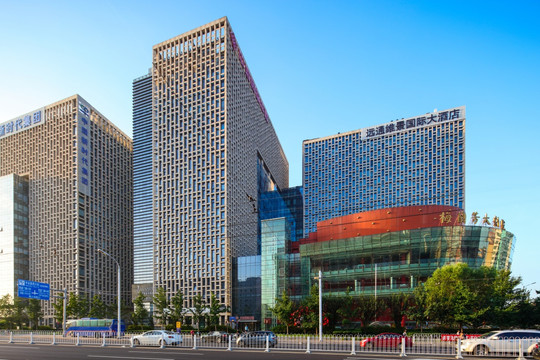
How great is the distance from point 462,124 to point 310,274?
5998cm

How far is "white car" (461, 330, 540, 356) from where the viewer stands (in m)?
20.1

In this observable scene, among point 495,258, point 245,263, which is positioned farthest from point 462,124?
point 245,263

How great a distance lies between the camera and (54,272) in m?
86.6

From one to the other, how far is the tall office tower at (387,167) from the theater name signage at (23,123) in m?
66.2

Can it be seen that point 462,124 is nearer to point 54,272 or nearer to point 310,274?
point 310,274

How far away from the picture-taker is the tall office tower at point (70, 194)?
284 feet

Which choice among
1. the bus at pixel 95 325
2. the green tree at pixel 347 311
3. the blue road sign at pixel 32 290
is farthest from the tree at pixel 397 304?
the blue road sign at pixel 32 290

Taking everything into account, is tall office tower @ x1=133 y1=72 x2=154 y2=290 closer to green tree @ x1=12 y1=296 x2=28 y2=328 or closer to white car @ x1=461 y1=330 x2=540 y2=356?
green tree @ x1=12 y1=296 x2=28 y2=328

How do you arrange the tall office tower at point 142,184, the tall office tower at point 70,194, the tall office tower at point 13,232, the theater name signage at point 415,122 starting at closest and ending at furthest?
the tall office tower at point 70,194, the tall office tower at point 13,232, the tall office tower at point 142,184, the theater name signage at point 415,122

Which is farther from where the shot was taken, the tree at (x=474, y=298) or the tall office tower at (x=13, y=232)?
the tall office tower at (x=13, y=232)

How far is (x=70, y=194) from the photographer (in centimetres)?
8762

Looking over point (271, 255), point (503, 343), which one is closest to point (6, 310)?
point (271, 255)

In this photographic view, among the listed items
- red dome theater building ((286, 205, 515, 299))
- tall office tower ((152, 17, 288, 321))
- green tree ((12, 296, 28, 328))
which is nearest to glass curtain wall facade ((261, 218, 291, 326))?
red dome theater building ((286, 205, 515, 299))

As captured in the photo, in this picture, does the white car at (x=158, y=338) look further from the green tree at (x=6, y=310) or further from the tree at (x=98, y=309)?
the green tree at (x=6, y=310)
